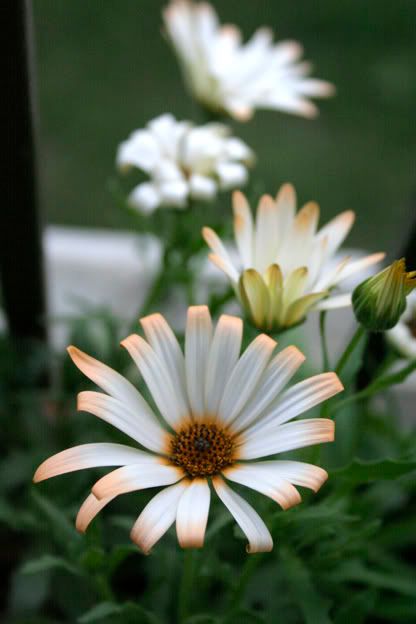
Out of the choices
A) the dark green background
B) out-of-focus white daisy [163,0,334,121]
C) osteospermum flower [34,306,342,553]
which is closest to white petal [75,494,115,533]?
osteospermum flower [34,306,342,553]

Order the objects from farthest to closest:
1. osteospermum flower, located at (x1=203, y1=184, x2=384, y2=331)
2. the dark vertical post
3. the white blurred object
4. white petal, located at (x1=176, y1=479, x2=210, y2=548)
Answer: the white blurred object, the dark vertical post, osteospermum flower, located at (x1=203, y1=184, x2=384, y2=331), white petal, located at (x1=176, y1=479, x2=210, y2=548)

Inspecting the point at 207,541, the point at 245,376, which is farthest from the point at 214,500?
the point at 245,376

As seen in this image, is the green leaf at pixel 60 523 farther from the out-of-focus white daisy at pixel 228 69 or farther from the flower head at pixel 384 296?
the out-of-focus white daisy at pixel 228 69

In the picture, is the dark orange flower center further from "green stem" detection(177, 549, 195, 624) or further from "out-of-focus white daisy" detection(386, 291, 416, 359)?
"out-of-focus white daisy" detection(386, 291, 416, 359)

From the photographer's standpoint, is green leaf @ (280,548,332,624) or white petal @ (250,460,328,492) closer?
white petal @ (250,460,328,492)

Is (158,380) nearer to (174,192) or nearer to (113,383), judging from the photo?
(113,383)

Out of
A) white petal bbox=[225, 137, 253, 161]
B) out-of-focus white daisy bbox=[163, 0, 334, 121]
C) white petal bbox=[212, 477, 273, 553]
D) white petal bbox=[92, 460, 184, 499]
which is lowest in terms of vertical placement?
white petal bbox=[212, 477, 273, 553]

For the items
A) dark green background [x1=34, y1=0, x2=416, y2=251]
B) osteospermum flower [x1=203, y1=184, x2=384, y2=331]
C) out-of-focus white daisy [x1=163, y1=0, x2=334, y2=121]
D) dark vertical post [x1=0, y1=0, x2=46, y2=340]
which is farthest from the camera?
dark green background [x1=34, y1=0, x2=416, y2=251]
